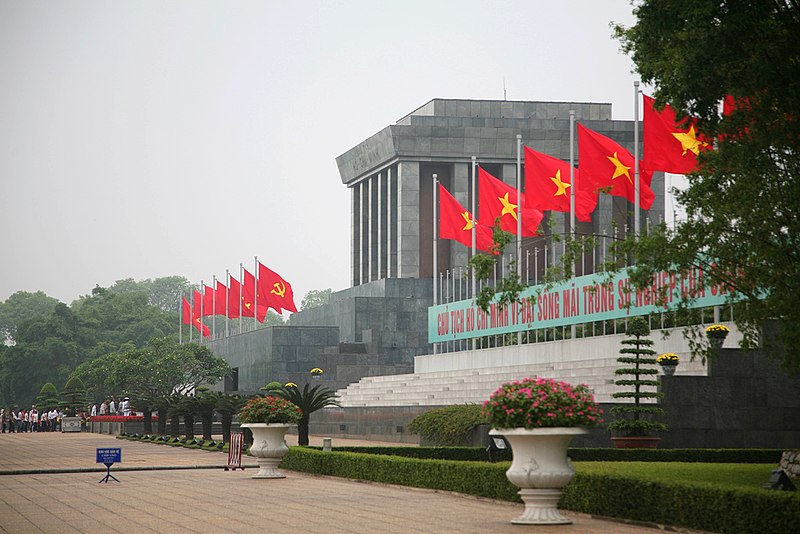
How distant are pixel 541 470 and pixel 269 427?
1073cm

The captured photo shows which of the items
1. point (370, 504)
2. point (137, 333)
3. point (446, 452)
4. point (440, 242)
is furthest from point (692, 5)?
point (137, 333)

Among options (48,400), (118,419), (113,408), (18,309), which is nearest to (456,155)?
(118,419)

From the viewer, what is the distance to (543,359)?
42250 millimetres

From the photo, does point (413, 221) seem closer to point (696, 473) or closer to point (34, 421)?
point (34, 421)

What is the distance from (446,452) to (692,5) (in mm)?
12753

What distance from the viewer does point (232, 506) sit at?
17297mm

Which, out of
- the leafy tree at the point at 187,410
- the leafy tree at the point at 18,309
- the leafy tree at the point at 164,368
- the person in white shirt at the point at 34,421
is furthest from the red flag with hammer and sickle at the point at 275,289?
the leafy tree at the point at 18,309

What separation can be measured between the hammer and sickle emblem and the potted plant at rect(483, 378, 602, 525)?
170 ft

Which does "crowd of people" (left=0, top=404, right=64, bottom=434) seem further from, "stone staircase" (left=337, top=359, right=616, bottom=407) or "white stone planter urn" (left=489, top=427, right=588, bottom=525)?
"white stone planter urn" (left=489, top=427, right=588, bottom=525)

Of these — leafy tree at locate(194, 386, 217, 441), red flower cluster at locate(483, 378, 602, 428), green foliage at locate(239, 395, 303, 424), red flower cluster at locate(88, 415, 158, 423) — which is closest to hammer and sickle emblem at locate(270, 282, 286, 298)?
red flower cluster at locate(88, 415, 158, 423)

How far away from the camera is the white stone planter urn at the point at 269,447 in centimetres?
2403

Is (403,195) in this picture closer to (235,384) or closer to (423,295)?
(423,295)

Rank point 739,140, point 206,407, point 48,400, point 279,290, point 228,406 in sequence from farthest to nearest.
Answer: point 48,400
point 279,290
point 206,407
point 228,406
point 739,140

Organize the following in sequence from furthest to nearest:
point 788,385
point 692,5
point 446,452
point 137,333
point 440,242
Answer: point 137,333 < point 440,242 < point 788,385 < point 446,452 < point 692,5
